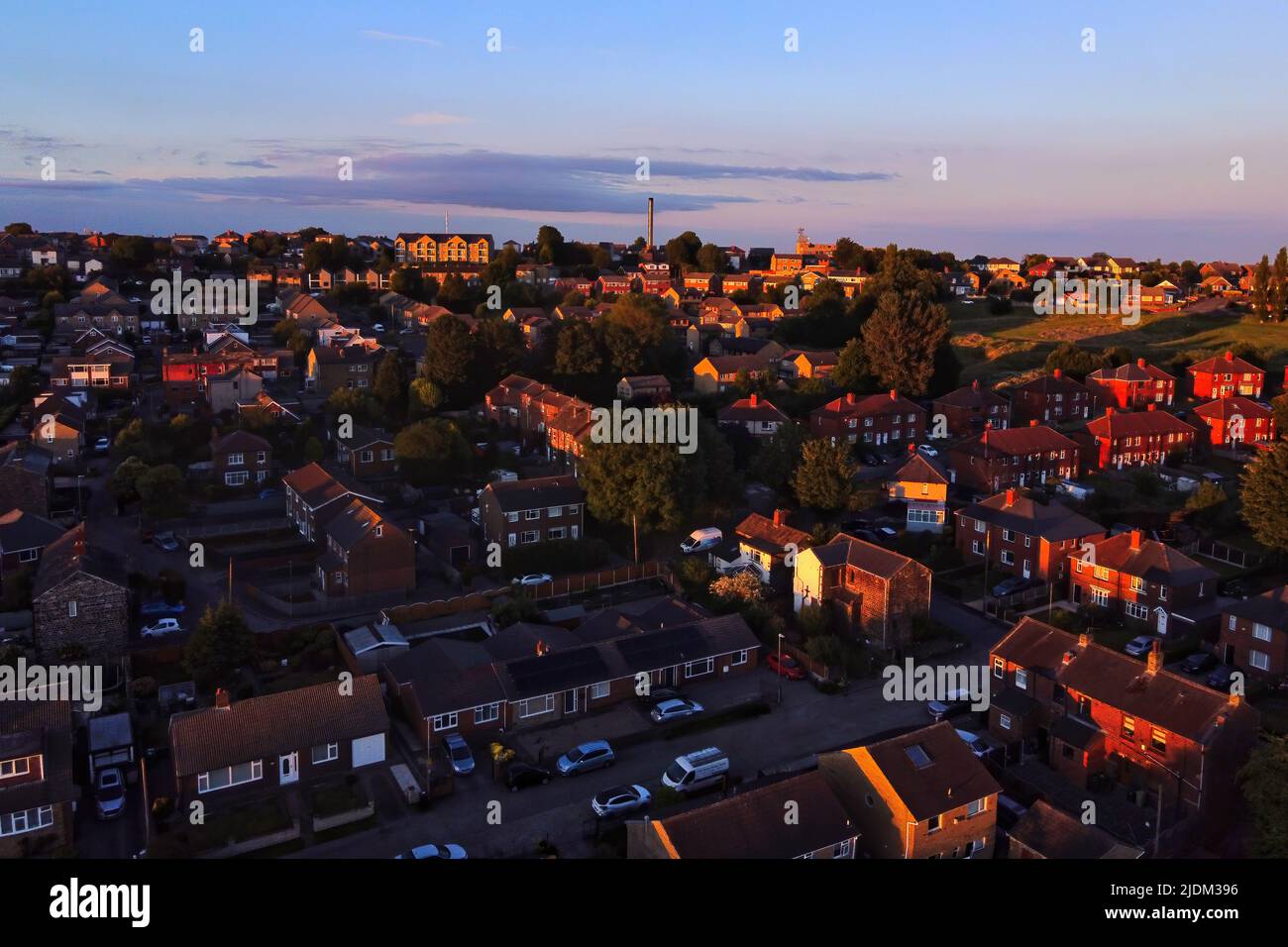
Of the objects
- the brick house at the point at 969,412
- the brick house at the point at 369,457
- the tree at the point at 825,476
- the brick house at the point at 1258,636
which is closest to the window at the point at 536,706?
the tree at the point at 825,476

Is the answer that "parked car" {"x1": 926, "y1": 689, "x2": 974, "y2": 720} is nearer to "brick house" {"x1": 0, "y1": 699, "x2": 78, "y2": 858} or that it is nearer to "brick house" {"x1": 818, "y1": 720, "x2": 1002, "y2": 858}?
"brick house" {"x1": 818, "y1": 720, "x2": 1002, "y2": 858}

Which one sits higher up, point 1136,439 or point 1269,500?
point 1136,439

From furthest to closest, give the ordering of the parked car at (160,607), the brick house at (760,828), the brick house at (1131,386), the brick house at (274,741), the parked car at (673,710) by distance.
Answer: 1. the brick house at (1131,386)
2. the parked car at (160,607)
3. the parked car at (673,710)
4. the brick house at (274,741)
5. the brick house at (760,828)

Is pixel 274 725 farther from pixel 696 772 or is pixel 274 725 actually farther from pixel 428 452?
pixel 428 452

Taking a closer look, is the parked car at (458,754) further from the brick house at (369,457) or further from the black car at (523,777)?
the brick house at (369,457)

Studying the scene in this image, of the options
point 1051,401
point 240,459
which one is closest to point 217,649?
point 240,459

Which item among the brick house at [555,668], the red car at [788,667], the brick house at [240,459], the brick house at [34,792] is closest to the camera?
the brick house at [34,792]

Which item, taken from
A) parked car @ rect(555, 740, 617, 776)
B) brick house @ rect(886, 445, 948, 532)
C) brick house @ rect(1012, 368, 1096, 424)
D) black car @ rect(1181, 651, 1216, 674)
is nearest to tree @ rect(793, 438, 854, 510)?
brick house @ rect(886, 445, 948, 532)
